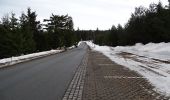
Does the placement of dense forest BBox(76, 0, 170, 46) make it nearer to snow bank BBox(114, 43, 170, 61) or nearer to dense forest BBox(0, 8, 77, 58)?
snow bank BBox(114, 43, 170, 61)

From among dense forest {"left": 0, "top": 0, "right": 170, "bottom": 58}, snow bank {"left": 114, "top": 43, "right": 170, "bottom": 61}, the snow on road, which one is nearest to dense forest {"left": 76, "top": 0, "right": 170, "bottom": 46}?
dense forest {"left": 0, "top": 0, "right": 170, "bottom": 58}

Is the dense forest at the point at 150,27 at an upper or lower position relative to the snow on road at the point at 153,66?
upper

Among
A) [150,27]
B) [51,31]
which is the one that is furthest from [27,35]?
[150,27]

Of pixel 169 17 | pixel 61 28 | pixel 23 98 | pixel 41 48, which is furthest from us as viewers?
pixel 61 28

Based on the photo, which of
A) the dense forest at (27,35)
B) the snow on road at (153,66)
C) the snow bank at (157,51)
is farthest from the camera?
the dense forest at (27,35)

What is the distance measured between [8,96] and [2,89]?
174cm

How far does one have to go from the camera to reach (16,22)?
73.9 metres

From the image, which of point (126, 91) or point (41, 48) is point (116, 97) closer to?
point (126, 91)

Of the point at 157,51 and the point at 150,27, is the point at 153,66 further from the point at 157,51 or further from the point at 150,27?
the point at 150,27

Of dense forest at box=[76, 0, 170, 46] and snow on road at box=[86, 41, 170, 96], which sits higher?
dense forest at box=[76, 0, 170, 46]

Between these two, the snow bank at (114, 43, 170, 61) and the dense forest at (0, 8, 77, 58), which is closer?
the snow bank at (114, 43, 170, 61)

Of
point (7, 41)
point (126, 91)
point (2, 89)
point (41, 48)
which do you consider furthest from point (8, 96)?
point (41, 48)

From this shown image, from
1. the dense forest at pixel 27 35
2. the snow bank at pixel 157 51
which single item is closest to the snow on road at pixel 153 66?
the snow bank at pixel 157 51

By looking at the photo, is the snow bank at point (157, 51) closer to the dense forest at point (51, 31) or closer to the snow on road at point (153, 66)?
the snow on road at point (153, 66)
